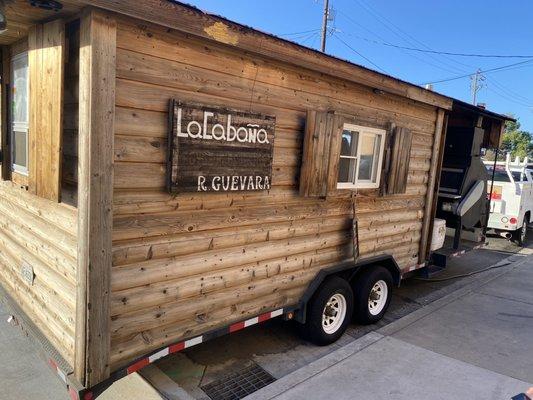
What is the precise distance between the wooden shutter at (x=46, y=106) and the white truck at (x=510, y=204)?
9760mm

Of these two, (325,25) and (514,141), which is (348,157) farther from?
(514,141)

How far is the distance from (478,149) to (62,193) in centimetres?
644

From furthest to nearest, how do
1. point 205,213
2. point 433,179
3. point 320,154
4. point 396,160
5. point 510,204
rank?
point 510,204, point 433,179, point 396,160, point 320,154, point 205,213

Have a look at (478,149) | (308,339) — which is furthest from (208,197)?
(478,149)

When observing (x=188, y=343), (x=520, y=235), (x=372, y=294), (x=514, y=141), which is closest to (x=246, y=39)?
(x=188, y=343)

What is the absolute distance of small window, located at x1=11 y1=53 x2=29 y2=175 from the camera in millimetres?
3236

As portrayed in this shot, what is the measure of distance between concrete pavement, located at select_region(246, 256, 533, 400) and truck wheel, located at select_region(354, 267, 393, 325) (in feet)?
0.74

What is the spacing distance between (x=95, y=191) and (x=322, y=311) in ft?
8.82

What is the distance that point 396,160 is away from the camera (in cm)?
493

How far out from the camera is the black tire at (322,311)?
4223mm

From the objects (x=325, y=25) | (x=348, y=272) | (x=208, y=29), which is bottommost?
(x=348, y=272)

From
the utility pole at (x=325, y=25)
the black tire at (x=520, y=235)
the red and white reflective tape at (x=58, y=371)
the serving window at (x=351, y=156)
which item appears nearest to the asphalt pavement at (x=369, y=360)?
the red and white reflective tape at (x=58, y=371)

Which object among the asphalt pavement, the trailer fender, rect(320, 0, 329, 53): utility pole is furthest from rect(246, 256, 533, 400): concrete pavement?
rect(320, 0, 329, 53): utility pole

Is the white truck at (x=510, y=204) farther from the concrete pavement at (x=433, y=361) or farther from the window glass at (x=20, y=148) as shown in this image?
the window glass at (x=20, y=148)
